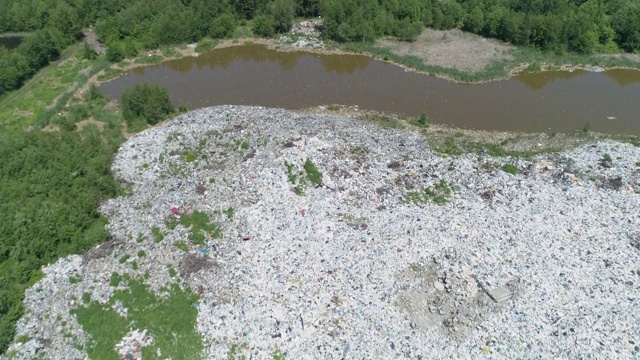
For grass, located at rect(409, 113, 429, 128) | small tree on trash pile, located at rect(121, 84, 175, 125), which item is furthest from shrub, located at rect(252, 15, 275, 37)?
grass, located at rect(409, 113, 429, 128)

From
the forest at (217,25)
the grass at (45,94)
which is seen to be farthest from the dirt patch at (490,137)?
the grass at (45,94)

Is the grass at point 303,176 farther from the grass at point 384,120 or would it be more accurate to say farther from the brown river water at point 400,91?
the brown river water at point 400,91

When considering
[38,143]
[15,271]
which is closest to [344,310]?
[15,271]

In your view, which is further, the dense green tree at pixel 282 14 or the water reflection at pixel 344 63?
the dense green tree at pixel 282 14

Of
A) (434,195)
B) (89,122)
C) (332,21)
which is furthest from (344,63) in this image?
(434,195)

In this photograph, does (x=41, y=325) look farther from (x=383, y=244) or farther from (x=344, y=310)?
(x=383, y=244)

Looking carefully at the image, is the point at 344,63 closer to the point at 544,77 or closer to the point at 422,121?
the point at 422,121
